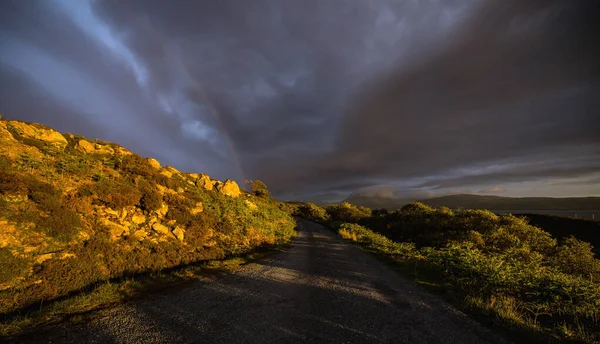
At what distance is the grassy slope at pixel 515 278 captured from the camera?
662 cm

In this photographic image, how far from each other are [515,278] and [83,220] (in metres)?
19.3

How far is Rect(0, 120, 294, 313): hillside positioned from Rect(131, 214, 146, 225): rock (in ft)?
0.19

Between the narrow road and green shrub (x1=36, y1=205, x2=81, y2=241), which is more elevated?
green shrub (x1=36, y1=205, x2=81, y2=241)

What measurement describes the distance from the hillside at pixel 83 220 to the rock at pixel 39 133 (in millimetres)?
57

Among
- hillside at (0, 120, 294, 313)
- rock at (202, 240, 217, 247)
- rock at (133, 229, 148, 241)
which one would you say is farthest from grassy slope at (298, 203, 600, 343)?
rock at (133, 229, 148, 241)

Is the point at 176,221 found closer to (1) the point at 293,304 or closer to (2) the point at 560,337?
(1) the point at 293,304

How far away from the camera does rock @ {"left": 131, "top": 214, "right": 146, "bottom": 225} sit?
12.9m

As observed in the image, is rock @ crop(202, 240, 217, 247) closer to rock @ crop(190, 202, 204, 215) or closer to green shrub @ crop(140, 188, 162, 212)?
rock @ crop(190, 202, 204, 215)

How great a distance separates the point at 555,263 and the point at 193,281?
75.3 ft

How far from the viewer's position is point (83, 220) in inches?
424

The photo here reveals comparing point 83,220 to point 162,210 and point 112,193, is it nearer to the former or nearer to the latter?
point 112,193

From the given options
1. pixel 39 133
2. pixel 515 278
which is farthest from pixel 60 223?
pixel 515 278

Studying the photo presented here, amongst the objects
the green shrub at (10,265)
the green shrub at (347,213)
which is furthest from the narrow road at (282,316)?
the green shrub at (347,213)

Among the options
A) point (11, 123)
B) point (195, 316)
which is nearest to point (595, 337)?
point (195, 316)
